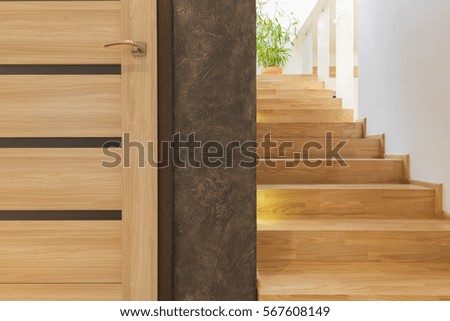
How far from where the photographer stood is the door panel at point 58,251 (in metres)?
1.47

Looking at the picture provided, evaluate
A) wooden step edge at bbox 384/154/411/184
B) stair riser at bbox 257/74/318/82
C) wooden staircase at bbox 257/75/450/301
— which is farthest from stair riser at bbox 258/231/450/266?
stair riser at bbox 257/74/318/82

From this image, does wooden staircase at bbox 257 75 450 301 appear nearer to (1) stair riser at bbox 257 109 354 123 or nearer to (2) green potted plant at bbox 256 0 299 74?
(1) stair riser at bbox 257 109 354 123

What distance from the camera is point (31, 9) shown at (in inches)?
57.0

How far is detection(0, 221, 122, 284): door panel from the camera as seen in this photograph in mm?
1467

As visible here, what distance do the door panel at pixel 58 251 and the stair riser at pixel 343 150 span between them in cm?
167

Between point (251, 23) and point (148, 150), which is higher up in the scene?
point (251, 23)

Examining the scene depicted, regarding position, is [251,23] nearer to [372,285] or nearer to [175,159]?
[175,159]

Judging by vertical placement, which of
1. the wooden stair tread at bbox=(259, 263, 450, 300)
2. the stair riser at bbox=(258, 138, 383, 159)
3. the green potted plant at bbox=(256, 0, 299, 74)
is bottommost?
the wooden stair tread at bbox=(259, 263, 450, 300)

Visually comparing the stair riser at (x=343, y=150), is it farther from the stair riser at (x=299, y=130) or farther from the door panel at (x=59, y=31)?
the door panel at (x=59, y=31)

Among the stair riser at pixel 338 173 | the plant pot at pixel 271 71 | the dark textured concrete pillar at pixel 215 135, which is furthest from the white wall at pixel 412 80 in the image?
the plant pot at pixel 271 71

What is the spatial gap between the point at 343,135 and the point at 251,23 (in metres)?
2.11

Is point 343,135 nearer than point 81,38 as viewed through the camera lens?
No

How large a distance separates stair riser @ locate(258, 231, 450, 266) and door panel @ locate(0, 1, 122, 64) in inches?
45.9
